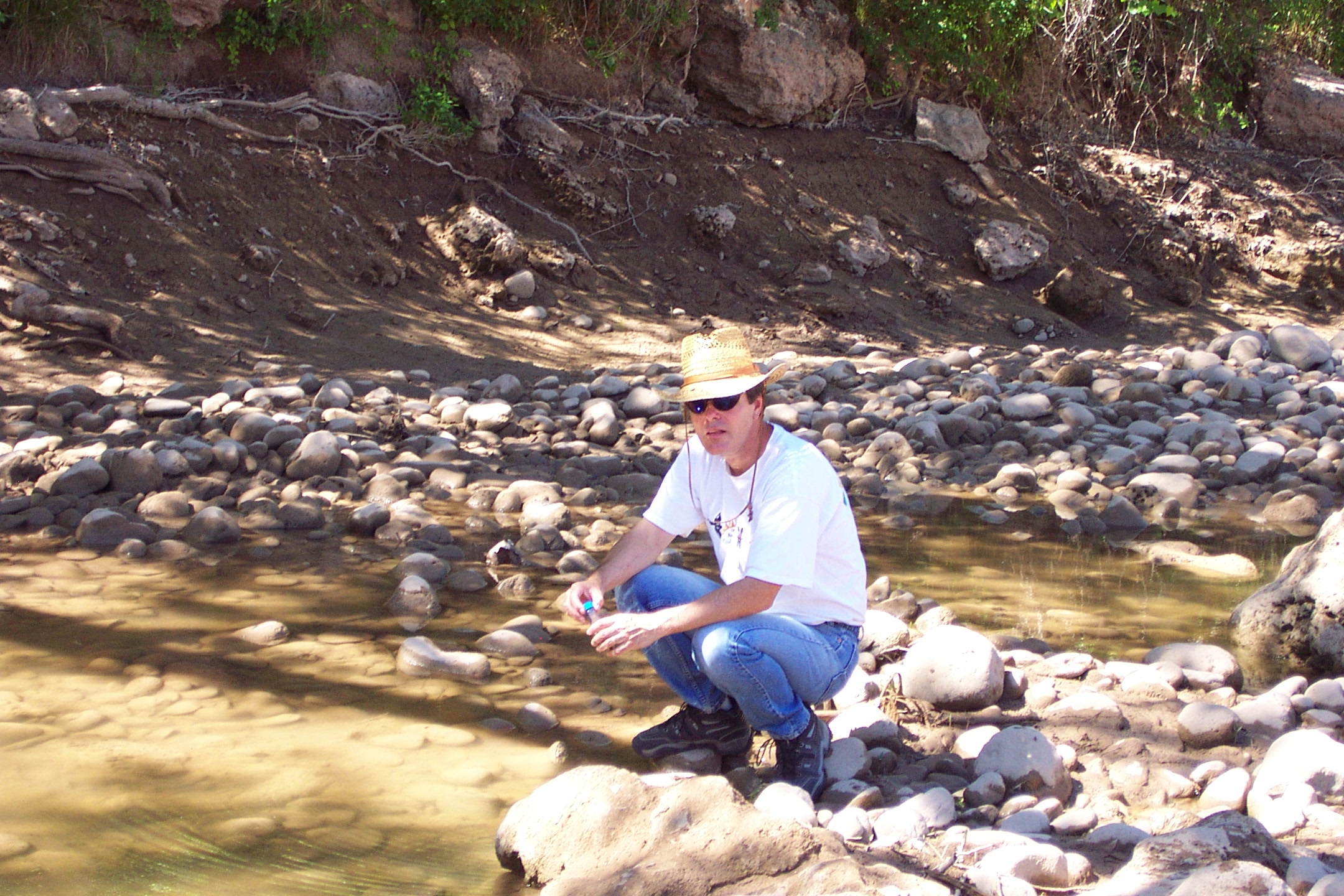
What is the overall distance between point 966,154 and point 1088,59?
2.16 meters

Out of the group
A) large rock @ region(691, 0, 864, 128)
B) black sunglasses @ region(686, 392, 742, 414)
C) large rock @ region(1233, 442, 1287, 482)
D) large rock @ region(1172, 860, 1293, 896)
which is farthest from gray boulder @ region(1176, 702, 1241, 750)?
large rock @ region(691, 0, 864, 128)

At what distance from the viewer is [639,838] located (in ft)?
7.52

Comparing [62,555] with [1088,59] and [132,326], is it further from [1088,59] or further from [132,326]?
[1088,59]

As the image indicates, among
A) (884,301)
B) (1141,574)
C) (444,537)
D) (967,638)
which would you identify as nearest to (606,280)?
(884,301)

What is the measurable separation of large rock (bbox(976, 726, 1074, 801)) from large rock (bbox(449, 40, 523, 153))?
7.88m

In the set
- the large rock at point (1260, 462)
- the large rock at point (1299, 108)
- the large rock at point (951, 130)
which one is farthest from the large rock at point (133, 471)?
the large rock at point (1299, 108)

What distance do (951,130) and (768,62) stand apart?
2.08m

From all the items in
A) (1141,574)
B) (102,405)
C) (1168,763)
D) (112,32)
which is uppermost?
(112,32)

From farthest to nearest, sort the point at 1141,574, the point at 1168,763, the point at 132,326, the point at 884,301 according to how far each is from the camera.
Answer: the point at 884,301, the point at 132,326, the point at 1141,574, the point at 1168,763

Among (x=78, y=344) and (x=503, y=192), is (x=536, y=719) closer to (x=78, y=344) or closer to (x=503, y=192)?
(x=78, y=344)

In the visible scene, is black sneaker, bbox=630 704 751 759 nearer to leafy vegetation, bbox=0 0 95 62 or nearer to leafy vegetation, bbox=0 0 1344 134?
leafy vegetation, bbox=0 0 1344 134

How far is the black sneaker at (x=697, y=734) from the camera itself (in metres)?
3.09

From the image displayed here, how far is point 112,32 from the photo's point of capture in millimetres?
8578

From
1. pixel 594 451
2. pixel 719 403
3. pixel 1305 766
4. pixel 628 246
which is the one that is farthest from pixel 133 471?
pixel 628 246
